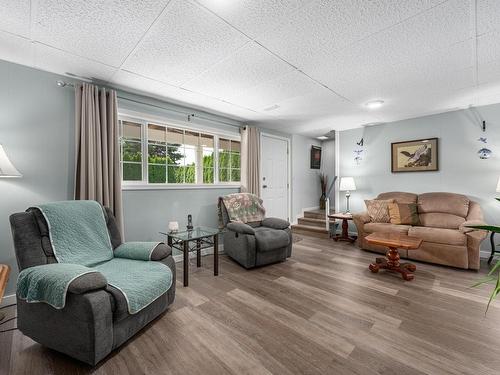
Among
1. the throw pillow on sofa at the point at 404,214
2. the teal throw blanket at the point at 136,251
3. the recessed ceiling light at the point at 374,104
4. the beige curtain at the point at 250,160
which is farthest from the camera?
the beige curtain at the point at 250,160

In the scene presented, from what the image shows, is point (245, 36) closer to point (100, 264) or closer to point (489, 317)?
point (100, 264)

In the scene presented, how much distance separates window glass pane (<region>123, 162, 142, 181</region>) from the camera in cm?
320

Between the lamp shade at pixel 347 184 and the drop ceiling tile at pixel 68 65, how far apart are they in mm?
4322

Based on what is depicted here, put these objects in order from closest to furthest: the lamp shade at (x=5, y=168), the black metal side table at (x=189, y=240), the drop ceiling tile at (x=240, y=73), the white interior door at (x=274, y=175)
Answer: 1. the lamp shade at (x=5, y=168)
2. the drop ceiling tile at (x=240, y=73)
3. the black metal side table at (x=189, y=240)
4. the white interior door at (x=274, y=175)

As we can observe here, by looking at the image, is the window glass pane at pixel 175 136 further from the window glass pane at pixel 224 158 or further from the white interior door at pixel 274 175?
the white interior door at pixel 274 175

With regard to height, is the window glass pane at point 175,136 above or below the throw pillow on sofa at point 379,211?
above

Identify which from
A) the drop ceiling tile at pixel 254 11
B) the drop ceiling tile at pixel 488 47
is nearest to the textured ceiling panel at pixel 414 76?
the drop ceiling tile at pixel 488 47

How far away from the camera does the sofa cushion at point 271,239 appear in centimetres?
315

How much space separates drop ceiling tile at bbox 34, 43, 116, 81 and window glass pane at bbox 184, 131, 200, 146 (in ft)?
4.29

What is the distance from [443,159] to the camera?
13.5 ft

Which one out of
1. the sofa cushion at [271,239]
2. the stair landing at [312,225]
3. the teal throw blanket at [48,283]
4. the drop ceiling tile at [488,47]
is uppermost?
the drop ceiling tile at [488,47]

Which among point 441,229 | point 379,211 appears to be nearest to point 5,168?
point 379,211

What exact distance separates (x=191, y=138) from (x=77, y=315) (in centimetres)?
289

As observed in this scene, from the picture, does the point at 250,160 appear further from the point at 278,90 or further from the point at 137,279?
the point at 137,279
